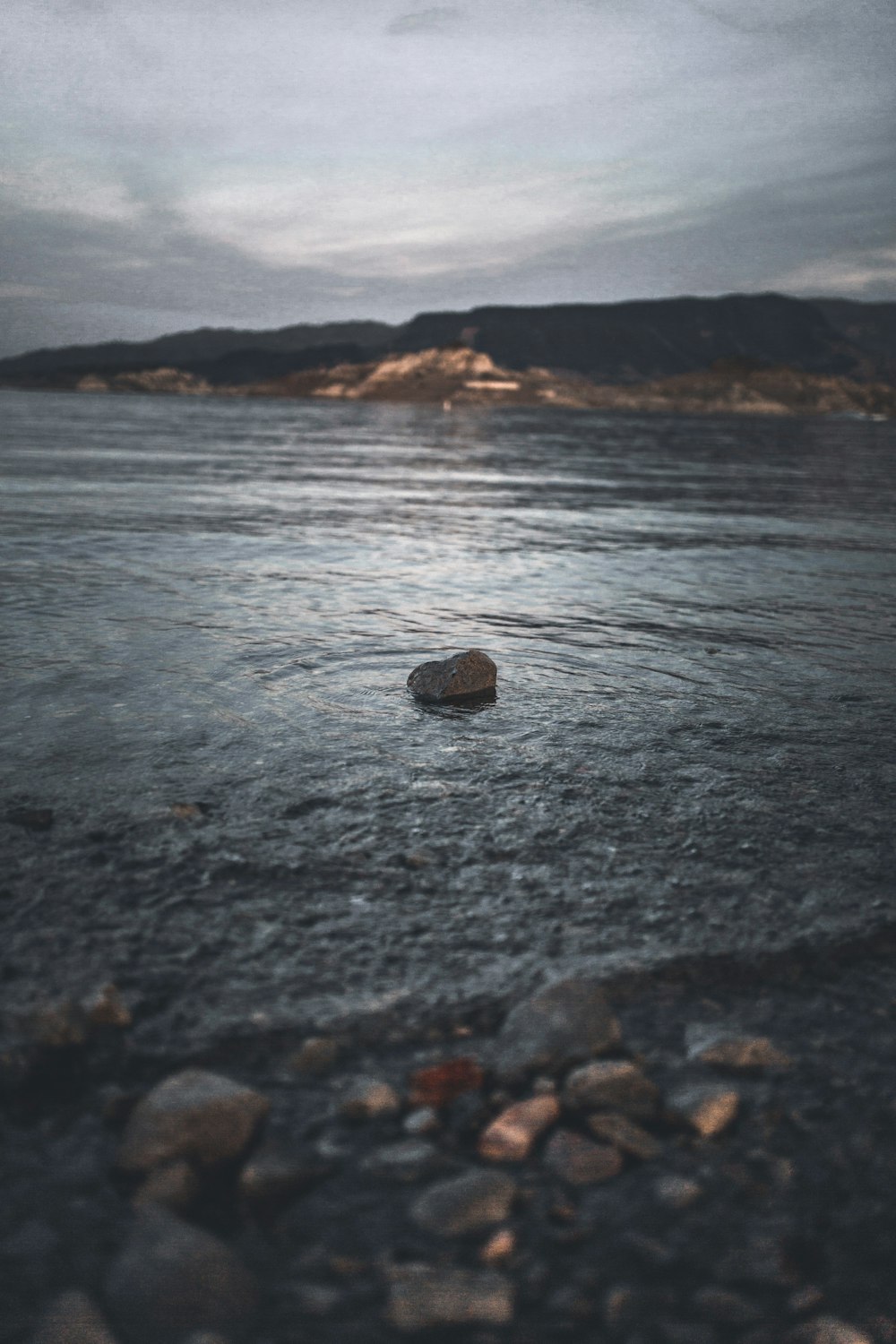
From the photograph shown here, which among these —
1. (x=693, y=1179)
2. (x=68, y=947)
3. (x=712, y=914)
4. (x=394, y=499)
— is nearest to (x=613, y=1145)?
(x=693, y=1179)

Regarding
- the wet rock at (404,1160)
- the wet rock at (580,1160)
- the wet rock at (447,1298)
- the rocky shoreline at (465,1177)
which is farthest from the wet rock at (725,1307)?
the wet rock at (404,1160)

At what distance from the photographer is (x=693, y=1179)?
8.16 ft

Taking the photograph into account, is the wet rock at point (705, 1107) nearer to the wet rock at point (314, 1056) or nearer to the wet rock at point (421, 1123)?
the wet rock at point (421, 1123)

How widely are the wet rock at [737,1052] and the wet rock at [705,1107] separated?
0.49ft

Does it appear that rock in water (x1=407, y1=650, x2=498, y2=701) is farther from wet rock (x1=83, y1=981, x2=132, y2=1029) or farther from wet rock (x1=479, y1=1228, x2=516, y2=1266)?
wet rock (x1=479, y1=1228, x2=516, y2=1266)

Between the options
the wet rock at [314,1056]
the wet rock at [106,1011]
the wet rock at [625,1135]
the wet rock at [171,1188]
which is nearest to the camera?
the wet rock at [171,1188]

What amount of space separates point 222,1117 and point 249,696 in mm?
4393

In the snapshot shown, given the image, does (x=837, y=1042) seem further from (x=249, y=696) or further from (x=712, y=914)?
(x=249, y=696)

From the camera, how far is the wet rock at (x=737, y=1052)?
2.95 meters

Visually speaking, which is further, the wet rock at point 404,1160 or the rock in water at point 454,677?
the rock in water at point 454,677

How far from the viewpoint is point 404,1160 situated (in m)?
2.49

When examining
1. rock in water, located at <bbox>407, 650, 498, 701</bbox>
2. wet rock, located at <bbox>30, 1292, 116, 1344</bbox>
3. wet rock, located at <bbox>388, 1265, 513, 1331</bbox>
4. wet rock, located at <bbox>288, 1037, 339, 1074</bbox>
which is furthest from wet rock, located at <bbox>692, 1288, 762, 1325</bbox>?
rock in water, located at <bbox>407, 650, 498, 701</bbox>

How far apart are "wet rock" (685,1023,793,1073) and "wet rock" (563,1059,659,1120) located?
0.30 meters

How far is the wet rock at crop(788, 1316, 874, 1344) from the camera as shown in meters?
2.05
